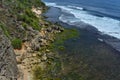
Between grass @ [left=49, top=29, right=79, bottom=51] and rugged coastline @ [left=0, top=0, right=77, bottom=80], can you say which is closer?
rugged coastline @ [left=0, top=0, right=77, bottom=80]

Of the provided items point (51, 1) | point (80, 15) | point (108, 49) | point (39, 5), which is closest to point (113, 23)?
A: point (80, 15)

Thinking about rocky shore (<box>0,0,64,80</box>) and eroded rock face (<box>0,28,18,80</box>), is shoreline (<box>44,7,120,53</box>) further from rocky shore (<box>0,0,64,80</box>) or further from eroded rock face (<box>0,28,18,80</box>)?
eroded rock face (<box>0,28,18,80</box>)

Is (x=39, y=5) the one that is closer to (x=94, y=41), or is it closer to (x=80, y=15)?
(x=80, y=15)

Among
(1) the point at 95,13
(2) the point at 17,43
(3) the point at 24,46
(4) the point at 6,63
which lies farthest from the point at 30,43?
(1) the point at 95,13

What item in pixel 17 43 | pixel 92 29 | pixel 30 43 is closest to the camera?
pixel 17 43

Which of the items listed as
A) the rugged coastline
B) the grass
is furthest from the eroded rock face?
the grass

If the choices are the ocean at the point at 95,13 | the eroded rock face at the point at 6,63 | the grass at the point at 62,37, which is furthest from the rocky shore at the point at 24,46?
the ocean at the point at 95,13

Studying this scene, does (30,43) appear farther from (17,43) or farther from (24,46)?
(17,43)

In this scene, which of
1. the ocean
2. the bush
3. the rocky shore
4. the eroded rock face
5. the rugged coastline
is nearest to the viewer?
the eroded rock face
